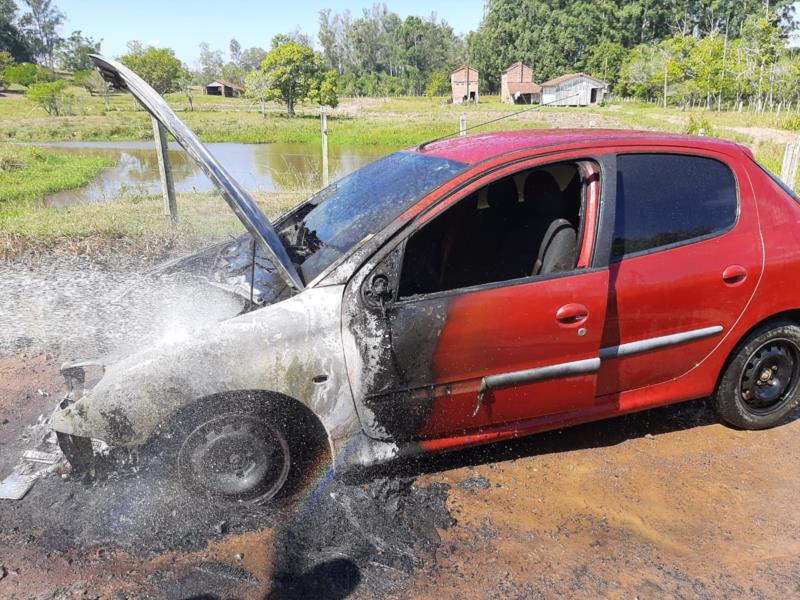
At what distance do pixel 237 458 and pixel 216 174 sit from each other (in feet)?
4.33

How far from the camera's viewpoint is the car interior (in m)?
2.81

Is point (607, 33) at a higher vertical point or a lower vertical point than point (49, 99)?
higher

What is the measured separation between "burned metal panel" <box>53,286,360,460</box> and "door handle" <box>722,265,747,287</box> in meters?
2.10

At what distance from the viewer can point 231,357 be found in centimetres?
246

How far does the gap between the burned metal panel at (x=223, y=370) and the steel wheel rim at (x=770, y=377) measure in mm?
2564

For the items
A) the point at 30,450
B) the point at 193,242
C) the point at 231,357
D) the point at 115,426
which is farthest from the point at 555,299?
the point at 193,242

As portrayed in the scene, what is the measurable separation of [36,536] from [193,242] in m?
4.80

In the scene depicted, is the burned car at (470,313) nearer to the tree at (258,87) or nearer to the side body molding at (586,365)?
the side body molding at (586,365)

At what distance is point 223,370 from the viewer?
2461mm

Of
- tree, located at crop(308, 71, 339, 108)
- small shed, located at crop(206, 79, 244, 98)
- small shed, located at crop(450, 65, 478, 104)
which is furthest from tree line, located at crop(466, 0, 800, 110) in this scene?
small shed, located at crop(206, 79, 244, 98)

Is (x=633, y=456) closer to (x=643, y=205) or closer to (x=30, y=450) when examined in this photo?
(x=643, y=205)

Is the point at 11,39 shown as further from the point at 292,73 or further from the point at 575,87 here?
the point at 575,87

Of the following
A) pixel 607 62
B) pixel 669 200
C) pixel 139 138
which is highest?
pixel 607 62

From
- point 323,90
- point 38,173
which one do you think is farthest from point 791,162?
point 323,90
